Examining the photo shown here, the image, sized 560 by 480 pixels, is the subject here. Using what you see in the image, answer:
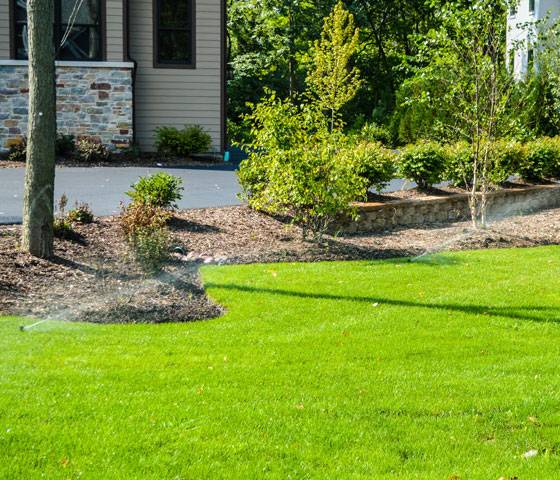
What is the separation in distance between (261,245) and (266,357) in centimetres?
423

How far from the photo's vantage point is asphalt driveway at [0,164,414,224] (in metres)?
11.9

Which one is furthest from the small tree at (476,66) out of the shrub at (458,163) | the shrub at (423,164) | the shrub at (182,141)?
the shrub at (182,141)

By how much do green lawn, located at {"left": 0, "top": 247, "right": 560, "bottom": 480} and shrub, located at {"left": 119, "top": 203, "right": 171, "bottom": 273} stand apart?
0.93 meters

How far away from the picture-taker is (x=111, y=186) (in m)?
14.0

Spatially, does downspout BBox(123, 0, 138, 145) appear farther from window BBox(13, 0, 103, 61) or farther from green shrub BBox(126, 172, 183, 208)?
green shrub BBox(126, 172, 183, 208)

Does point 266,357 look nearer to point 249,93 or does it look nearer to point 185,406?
point 185,406

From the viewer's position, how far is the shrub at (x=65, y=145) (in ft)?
57.2

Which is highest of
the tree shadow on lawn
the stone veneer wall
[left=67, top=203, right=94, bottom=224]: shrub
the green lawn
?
the stone veneer wall

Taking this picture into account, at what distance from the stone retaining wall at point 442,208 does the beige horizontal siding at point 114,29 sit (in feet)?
26.8

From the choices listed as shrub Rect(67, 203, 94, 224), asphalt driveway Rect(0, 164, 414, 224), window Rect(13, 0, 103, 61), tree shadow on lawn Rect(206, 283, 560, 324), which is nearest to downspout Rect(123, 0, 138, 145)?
window Rect(13, 0, 103, 61)

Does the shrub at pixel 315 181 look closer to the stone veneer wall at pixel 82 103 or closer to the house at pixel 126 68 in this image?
the stone veneer wall at pixel 82 103

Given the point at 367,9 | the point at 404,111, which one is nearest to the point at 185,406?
the point at 404,111

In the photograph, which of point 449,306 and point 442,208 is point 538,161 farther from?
point 449,306

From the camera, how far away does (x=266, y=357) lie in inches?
230
